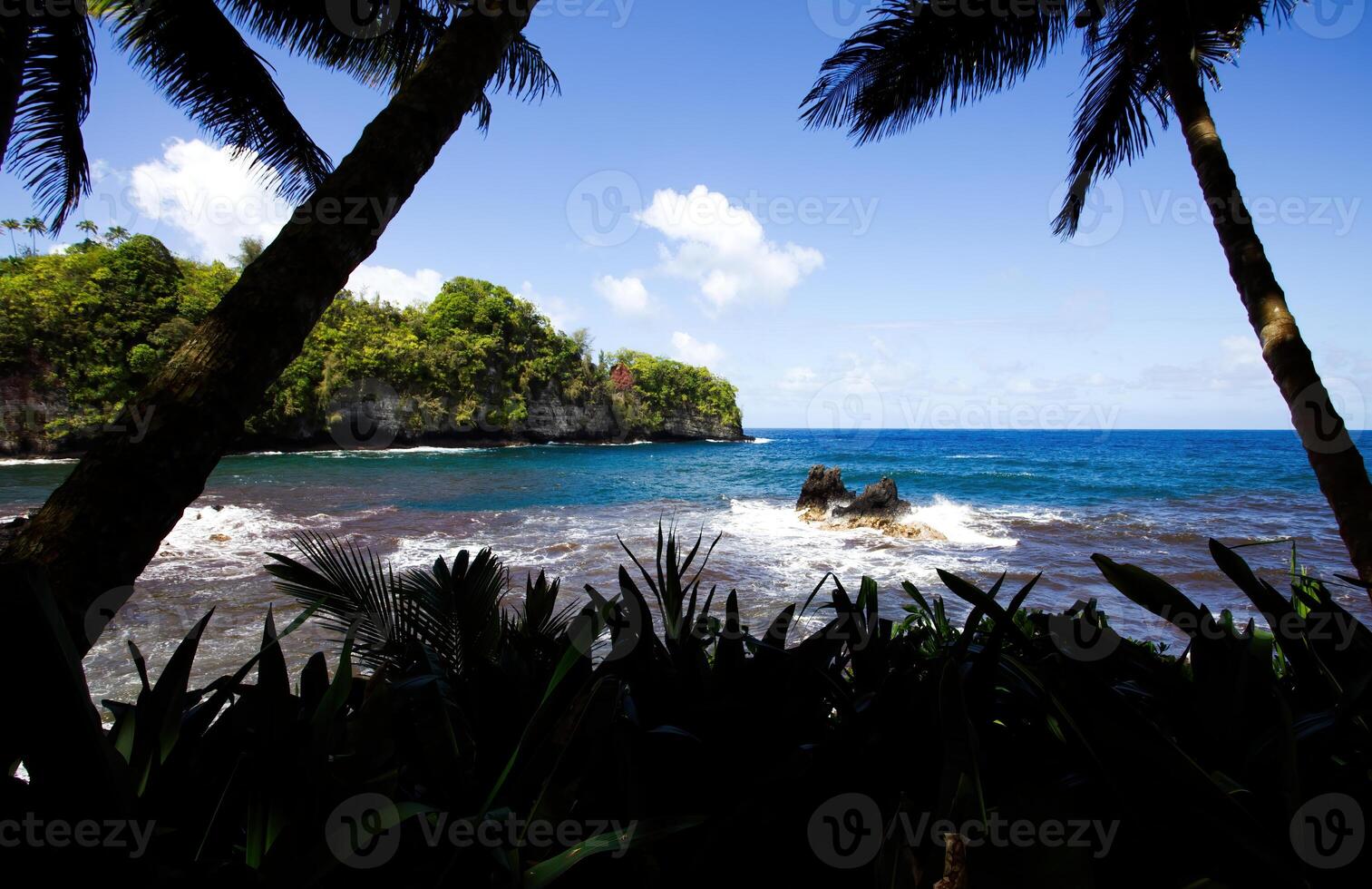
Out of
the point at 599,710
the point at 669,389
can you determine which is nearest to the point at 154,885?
the point at 599,710

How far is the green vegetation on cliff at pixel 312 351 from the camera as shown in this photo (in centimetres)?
3173

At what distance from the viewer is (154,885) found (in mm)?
590

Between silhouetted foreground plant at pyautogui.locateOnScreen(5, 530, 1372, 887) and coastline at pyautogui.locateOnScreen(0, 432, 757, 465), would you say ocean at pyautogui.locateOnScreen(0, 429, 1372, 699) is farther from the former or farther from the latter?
coastline at pyautogui.locateOnScreen(0, 432, 757, 465)

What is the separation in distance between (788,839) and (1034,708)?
517 mm

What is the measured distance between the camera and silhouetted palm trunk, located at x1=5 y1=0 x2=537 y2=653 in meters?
1.50

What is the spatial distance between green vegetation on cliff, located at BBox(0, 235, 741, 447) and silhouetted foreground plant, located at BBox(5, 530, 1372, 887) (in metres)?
20.8

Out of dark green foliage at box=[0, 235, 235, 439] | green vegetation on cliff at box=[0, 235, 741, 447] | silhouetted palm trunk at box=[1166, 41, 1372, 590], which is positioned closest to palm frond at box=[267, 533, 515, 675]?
silhouetted palm trunk at box=[1166, 41, 1372, 590]

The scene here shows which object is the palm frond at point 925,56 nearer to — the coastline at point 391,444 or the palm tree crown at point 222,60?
the palm tree crown at point 222,60

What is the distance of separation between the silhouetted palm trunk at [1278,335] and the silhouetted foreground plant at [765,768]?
266 cm

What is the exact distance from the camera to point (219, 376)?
1683 millimetres

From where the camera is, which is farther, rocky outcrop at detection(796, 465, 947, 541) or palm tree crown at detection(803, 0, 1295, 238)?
rocky outcrop at detection(796, 465, 947, 541)

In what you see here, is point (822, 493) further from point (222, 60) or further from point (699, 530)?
point (222, 60)

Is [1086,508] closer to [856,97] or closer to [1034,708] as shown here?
[856,97]

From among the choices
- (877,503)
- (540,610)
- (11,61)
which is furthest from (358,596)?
(877,503)
